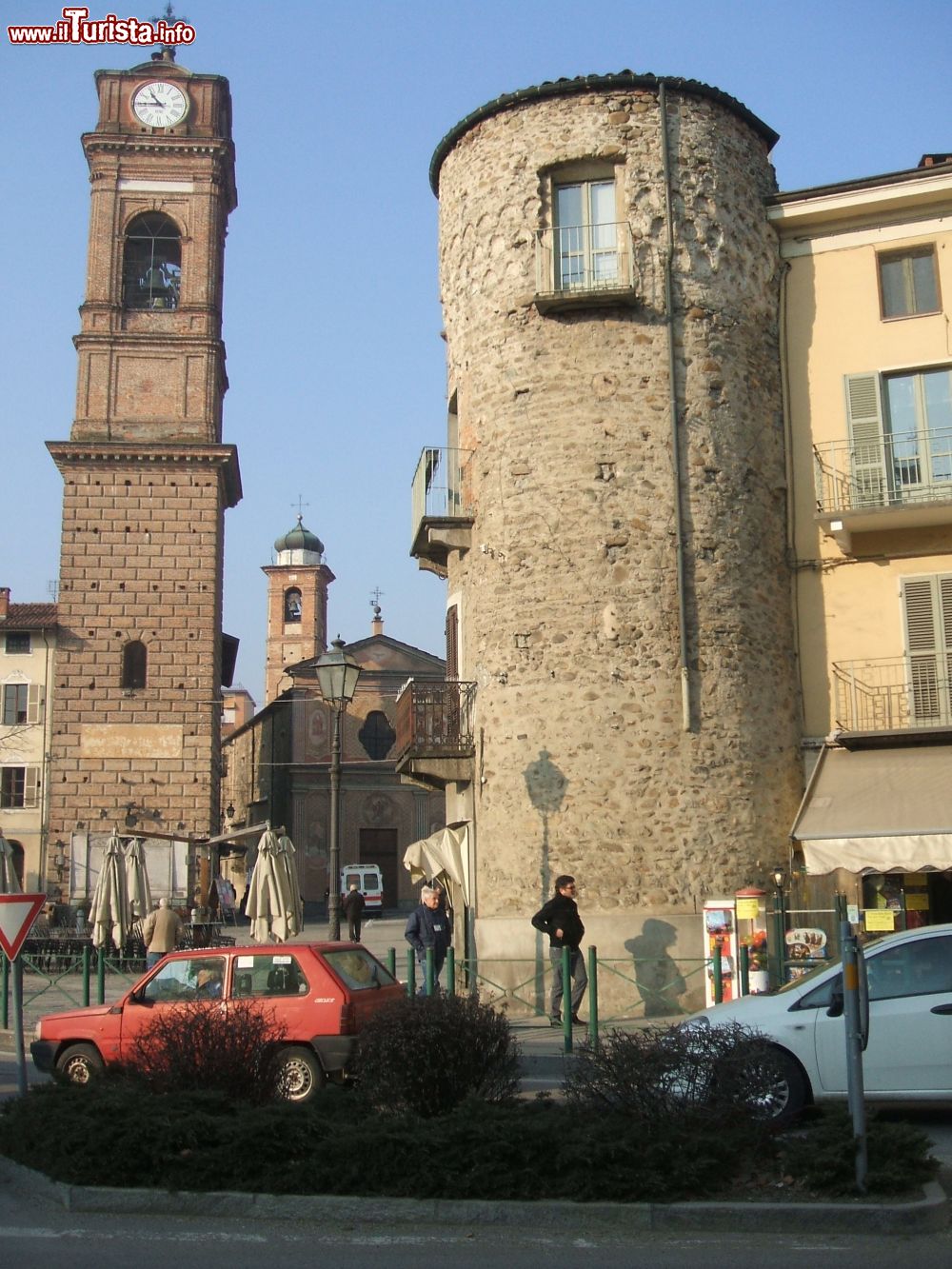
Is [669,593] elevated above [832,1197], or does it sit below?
above

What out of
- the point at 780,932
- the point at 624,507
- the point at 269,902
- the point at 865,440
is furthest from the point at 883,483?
the point at 269,902

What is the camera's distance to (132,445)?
149 feet

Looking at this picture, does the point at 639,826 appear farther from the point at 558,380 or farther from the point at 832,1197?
the point at 832,1197

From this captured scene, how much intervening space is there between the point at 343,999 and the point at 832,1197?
5.23 m

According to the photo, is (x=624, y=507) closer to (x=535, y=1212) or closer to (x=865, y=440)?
(x=865, y=440)

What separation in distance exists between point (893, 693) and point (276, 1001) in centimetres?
1078

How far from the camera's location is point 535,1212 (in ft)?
24.2

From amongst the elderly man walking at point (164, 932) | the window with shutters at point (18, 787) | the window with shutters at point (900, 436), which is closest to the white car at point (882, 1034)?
the window with shutters at point (900, 436)

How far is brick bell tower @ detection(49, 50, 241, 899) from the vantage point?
43656 millimetres

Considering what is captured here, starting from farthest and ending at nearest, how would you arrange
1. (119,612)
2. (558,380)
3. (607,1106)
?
(119,612), (558,380), (607,1106)

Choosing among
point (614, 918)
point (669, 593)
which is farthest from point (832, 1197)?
point (669, 593)

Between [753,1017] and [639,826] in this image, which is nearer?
[753,1017]

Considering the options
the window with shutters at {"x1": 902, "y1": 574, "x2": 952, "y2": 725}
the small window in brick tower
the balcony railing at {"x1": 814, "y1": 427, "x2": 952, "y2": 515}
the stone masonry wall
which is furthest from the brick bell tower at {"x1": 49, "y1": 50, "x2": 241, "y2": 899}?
the window with shutters at {"x1": 902, "y1": 574, "x2": 952, "y2": 725}

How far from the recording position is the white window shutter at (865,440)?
19.6 metres
